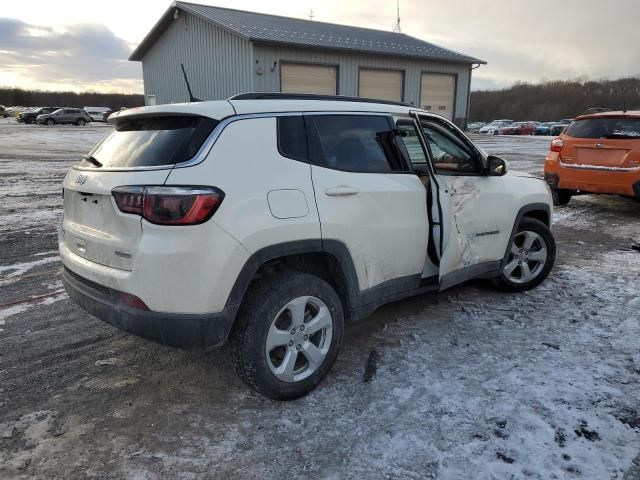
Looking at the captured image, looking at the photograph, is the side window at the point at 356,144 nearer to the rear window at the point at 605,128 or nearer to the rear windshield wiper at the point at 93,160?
the rear windshield wiper at the point at 93,160

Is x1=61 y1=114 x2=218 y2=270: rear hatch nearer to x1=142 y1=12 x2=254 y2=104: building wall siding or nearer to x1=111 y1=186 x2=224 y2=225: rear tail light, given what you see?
x1=111 y1=186 x2=224 y2=225: rear tail light

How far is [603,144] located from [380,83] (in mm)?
16284

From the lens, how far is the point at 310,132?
3111mm

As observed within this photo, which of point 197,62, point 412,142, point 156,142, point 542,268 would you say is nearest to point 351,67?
point 197,62

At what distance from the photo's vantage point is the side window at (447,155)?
12.7ft

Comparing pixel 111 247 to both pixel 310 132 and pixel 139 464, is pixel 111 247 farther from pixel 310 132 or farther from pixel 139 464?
pixel 310 132

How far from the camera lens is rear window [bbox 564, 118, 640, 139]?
750 centimetres

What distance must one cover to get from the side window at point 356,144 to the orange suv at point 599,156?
5.48m

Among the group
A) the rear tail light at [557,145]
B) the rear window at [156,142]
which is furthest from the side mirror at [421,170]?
the rear tail light at [557,145]

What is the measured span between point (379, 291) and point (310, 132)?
1.18 metres

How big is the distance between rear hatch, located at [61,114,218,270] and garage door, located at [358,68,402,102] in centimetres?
1973

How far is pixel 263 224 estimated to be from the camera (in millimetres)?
2715

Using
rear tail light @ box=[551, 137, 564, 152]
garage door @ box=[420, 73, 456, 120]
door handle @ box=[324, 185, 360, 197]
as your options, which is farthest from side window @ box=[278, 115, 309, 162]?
garage door @ box=[420, 73, 456, 120]

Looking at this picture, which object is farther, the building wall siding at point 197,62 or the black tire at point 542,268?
the building wall siding at point 197,62
